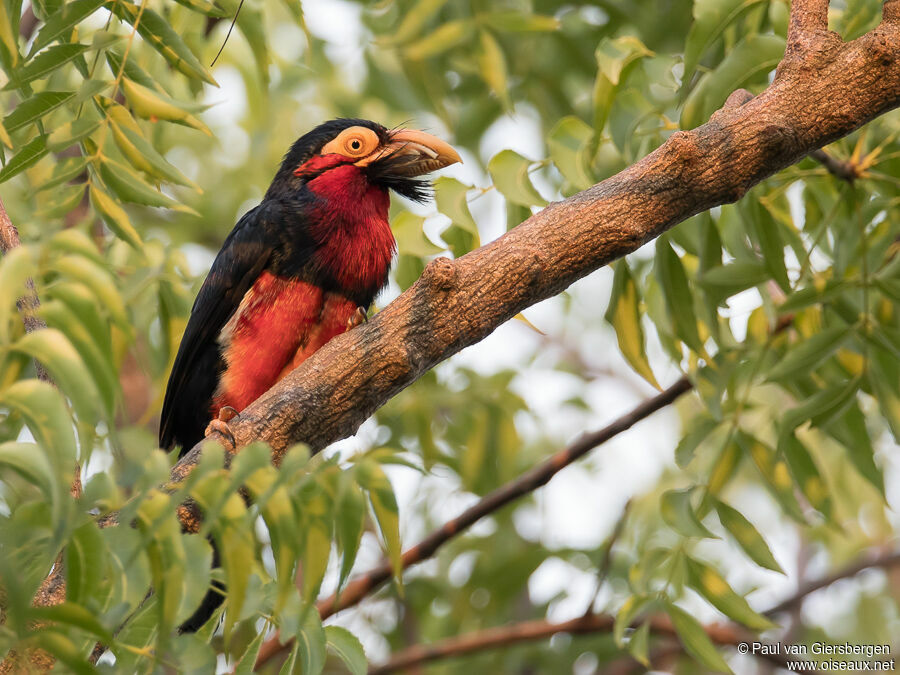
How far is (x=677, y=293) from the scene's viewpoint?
2965mm

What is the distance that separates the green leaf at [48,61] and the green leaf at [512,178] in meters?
1.26

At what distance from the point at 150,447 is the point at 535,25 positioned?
2.73m

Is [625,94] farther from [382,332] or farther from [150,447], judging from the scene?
[150,447]

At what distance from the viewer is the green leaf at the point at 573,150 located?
3.03 metres

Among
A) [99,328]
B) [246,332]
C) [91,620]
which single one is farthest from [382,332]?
[246,332]

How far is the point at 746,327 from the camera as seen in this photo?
3479mm

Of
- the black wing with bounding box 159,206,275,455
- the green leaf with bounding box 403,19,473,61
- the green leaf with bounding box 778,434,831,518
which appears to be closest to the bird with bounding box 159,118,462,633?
the black wing with bounding box 159,206,275,455

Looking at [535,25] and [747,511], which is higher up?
[535,25]

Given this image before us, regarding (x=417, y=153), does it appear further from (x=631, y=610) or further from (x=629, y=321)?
(x=631, y=610)

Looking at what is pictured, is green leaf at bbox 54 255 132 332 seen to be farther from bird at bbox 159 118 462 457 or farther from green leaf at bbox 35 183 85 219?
bird at bbox 159 118 462 457

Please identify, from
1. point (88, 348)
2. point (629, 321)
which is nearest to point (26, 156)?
point (88, 348)

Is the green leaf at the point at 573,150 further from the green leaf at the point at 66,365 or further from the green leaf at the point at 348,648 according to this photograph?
the green leaf at the point at 66,365

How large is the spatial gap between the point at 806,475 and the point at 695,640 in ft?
2.41

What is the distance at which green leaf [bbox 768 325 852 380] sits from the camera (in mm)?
2912
